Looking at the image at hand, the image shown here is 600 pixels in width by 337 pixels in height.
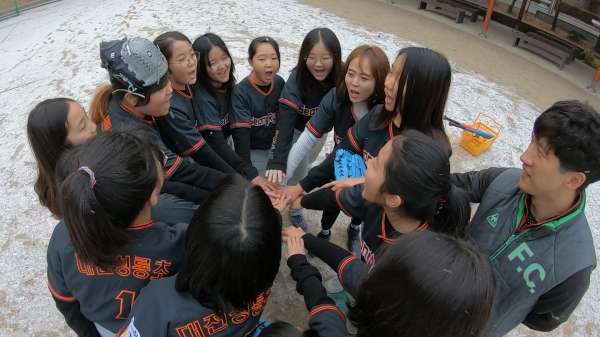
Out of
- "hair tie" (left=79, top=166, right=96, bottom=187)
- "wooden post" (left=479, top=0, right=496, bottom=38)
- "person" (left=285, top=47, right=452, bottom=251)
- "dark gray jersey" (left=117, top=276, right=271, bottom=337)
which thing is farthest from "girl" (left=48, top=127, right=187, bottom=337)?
"wooden post" (left=479, top=0, right=496, bottom=38)

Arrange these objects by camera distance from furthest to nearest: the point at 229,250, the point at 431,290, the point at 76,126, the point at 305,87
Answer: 1. the point at 305,87
2. the point at 76,126
3. the point at 229,250
4. the point at 431,290

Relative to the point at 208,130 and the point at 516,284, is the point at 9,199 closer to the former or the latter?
the point at 208,130

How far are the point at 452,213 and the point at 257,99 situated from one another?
1551 mm

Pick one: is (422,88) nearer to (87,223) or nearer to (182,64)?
(182,64)

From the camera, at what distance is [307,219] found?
3064mm

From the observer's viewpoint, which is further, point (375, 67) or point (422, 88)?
point (375, 67)

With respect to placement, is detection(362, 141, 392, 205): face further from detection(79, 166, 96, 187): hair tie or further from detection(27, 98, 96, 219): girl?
detection(27, 98, 96, 219): girl

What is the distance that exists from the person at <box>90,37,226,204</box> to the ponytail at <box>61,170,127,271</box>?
2.15 feet

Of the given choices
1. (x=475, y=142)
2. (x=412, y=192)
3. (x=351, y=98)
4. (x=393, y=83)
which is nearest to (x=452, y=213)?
(x=412, y=192)

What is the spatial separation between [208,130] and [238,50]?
10.2 feet

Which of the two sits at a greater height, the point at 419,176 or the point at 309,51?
the point at 309,51

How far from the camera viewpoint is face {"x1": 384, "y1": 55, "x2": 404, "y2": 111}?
1.81 meters

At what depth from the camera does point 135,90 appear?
1.84 metres

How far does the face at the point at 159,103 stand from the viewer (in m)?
1.88
